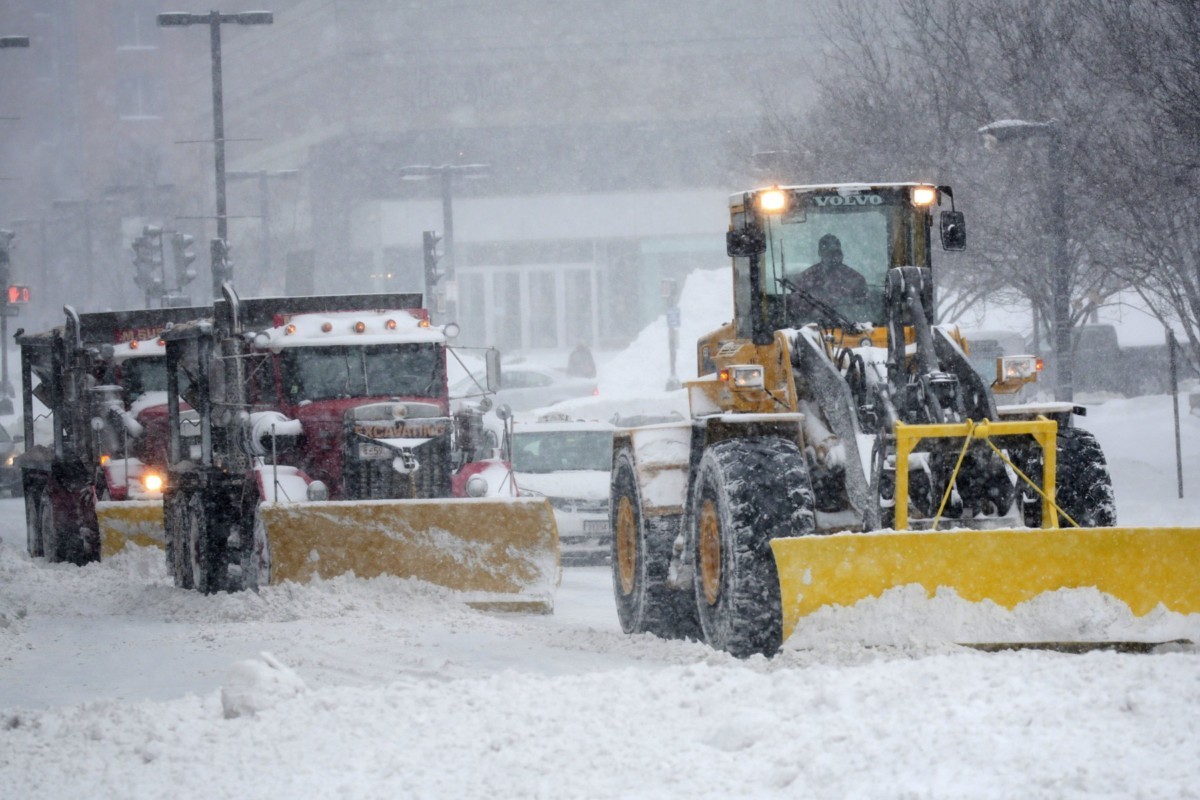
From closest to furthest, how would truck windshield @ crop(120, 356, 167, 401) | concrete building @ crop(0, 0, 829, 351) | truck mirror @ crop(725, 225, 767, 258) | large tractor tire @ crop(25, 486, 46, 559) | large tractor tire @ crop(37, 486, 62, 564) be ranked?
truck mirror @ crop(725, 225, 767, 258), large tractor tire @ crop(37, 486, 62, 564), truck windshield @ crop(120, 356, 167, 401), large tractor tire @ crop(25, 486, 46, 559), concrete building @ crop(0, 0, 829, 351)

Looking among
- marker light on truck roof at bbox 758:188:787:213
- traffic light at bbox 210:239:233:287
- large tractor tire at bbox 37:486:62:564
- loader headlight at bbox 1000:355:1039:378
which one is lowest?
large tractor tire at bbox 37:486:62:564

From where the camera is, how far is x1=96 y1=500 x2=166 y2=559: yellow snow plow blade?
52.2 feet

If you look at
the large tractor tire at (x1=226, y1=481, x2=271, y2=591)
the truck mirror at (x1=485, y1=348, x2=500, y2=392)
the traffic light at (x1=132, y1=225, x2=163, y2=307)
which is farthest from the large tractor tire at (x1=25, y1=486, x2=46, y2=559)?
the traffic light at (x1=132, y1=225, x2=163, y2=307)

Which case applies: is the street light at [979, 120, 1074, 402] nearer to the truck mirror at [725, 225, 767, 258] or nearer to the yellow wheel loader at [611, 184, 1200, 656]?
the yellow wheel loader at [611, 184, 1200, 656]

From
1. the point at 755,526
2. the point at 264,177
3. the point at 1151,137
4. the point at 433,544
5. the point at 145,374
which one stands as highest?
the point at 264,177

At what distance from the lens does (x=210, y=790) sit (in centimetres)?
636

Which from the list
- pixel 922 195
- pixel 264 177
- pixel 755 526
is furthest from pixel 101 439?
pixel 264 177

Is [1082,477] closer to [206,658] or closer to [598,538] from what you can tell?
[206,658]

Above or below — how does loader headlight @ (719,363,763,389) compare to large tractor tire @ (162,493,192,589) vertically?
above

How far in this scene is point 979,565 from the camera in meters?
8.11

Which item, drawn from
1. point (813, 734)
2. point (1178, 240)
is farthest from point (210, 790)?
point (1178, 240)

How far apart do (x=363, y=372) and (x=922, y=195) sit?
19.6 ft

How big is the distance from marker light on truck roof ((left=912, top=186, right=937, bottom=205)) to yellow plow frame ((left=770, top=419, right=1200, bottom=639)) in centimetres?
242

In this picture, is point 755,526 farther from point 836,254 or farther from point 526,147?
point 526,147
